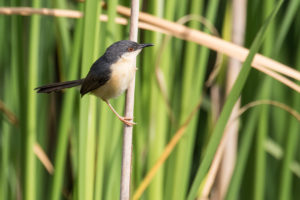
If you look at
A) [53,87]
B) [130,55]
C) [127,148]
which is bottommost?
[127,148]

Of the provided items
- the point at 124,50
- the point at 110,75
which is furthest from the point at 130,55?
the point at 110,75

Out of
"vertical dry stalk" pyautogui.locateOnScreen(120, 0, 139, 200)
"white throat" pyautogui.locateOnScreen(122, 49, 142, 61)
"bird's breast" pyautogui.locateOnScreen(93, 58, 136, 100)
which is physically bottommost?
"vertical dry stalk" pyautogui.locateOnScreen(120, 0, 139, 200)

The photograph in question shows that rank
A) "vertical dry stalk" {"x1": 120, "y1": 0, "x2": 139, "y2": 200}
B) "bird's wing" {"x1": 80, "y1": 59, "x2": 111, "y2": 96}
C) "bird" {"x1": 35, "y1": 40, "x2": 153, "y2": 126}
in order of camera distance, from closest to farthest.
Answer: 1. "vertical dry stalk" {"x1": 120, "y1": 0, "x2": 139, "y2": 200}
2. "bird" {"x1": 35, "y1": 40, "x2": 153, "y2": 126}
3. "bird's wing" {"x1": 80, "y1": 59, "x2": 111, "y2": 96}

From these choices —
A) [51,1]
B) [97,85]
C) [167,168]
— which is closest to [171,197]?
[167,168]

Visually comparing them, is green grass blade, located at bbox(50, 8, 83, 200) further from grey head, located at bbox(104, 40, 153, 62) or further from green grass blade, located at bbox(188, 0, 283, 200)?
green grass blade, located at bbox(188, 0, 283, 200)

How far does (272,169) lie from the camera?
233cm

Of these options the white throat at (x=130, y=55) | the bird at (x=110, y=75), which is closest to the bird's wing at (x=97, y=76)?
the bird at (x=110, y=75)

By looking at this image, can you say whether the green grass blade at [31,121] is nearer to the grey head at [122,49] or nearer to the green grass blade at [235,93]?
the grey head at [122,49]

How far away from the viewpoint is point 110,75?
182 cm

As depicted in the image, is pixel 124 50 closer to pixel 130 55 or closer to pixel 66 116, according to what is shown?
pixel 130 55

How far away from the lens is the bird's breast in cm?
167

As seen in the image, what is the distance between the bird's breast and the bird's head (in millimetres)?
26

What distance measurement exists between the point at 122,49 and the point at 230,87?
2.06 feet

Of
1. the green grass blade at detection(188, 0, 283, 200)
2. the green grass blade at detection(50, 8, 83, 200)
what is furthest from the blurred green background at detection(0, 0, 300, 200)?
the green grass blade at detection(188, 0, 283, 200)
